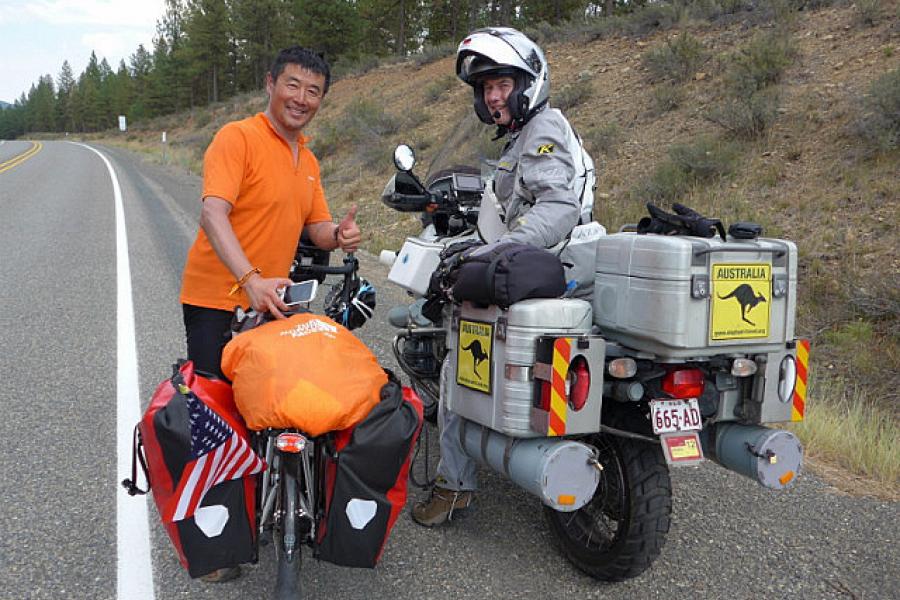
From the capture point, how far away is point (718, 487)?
400cm

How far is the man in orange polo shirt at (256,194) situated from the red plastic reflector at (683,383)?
1.42 metres

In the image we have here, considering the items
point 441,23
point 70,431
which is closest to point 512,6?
point 441,23

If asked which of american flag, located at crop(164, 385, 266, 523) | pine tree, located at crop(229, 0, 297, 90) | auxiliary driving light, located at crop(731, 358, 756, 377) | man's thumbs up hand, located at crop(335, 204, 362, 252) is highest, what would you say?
pine tree, located at crop(229, 0, 297, 90)

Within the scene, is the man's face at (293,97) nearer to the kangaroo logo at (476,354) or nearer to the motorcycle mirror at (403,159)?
the motorcycle mirror at (403,159)

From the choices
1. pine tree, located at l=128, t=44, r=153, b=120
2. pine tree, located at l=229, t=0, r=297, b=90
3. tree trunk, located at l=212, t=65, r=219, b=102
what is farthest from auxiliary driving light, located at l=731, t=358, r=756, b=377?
pine tree, located at l=128, t=44, r=153, b=120

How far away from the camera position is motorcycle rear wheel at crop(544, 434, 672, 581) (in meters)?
2.89

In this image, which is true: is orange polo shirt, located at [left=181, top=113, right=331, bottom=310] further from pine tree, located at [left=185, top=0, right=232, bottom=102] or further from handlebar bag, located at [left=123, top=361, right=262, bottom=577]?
pine tree, located at [left=185, top=0, right=232, bottom=102]

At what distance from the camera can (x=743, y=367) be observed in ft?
9.41

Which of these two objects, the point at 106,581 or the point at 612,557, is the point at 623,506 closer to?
the point at 612,557

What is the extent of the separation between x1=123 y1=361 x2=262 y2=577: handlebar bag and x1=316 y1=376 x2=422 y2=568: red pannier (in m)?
0.27

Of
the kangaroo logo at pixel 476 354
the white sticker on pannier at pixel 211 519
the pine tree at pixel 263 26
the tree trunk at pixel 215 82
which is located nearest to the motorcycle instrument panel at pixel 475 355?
the kangaroo logo at pixel 476 354

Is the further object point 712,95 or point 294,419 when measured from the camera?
point 712,95

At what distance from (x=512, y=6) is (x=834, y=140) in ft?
101

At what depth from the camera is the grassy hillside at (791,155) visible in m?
6.22
